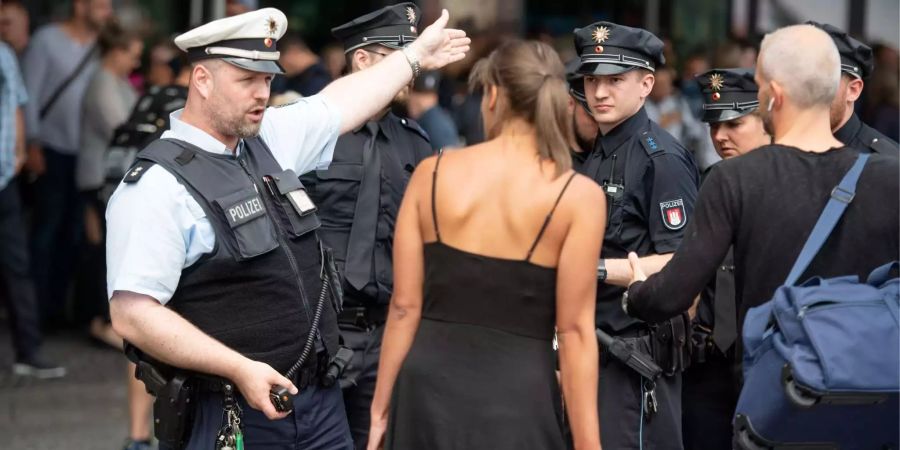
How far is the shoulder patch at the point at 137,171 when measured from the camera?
13.5 feet

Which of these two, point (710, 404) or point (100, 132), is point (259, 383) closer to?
point (710, 404)

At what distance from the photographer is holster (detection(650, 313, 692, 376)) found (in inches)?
196

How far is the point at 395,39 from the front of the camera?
565 centimetres

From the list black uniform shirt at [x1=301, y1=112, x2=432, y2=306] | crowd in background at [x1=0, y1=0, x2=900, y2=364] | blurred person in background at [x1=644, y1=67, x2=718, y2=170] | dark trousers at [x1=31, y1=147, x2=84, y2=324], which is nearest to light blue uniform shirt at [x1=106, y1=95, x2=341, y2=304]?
black uniform shirt at [x1=301, y1=112, x2=432, y2=306]

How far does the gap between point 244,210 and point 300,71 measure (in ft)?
16.9

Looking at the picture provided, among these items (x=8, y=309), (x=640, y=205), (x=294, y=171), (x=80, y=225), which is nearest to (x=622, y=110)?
(x=640, y=205)

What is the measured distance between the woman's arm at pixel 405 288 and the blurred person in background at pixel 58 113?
18.4 feet

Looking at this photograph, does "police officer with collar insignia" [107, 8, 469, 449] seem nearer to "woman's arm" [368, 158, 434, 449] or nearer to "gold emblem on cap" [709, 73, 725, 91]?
"woman's arm" [368, 158, 434, 449]

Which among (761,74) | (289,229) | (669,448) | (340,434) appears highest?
(761,74)

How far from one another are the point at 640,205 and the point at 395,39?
128cm

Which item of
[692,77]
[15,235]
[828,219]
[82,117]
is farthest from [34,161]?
[828,219]

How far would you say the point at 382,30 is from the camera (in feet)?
18.6

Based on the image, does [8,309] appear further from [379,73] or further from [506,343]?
[506,343]

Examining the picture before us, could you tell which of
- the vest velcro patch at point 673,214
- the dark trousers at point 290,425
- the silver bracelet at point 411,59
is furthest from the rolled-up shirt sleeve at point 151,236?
the vest velcro patch at point 673,214
